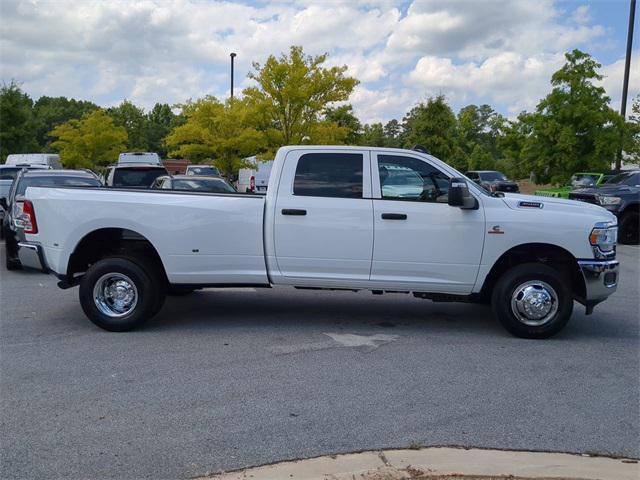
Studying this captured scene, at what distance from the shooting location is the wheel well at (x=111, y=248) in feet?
22.5

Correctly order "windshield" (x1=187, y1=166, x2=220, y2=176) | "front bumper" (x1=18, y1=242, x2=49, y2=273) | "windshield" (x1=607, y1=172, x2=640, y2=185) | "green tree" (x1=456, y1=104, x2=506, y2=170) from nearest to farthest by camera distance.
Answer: "front bumper" (x1=18, y1=242, x2=49, y2=273) → "windshield" (x1=607, y1=172, x2=640, y2=185) → "windshield" (x1=187, y1=166, x2=220, y2=176) → "green tree" (x1=456, y1=104, x2=506, y2=170)

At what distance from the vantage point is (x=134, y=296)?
6.78 m

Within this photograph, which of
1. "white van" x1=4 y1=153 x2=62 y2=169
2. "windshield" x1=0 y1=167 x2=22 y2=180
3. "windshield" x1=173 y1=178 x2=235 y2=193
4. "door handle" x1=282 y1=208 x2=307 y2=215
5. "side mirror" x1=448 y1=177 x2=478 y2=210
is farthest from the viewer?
"white van" x1=4 y1=153 x2=62 y2=169

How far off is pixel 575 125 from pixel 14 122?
101ft

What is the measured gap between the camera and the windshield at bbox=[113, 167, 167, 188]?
16.1 metres

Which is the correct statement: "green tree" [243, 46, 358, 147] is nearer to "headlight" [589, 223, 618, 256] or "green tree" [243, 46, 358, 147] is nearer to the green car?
the green car

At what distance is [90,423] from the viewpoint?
4.38m

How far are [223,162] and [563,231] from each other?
19951 millimetres

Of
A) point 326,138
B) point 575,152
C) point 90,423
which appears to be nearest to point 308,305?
point 90,423

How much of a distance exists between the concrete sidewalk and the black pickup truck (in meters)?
13.1

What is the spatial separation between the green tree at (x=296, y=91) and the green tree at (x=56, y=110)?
44303 mm

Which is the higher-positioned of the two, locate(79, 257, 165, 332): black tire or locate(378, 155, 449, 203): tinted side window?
locate(378, 155, 449, 203): tinted side window

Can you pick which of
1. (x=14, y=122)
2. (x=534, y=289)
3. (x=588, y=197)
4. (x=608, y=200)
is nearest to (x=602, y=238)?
(x=534, y=289)

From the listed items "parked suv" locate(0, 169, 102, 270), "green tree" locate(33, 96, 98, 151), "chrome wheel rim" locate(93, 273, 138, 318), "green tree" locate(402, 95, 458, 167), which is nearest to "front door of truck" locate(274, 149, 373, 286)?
"chrome wheel rim" locate(93, 273, 138, 318)
